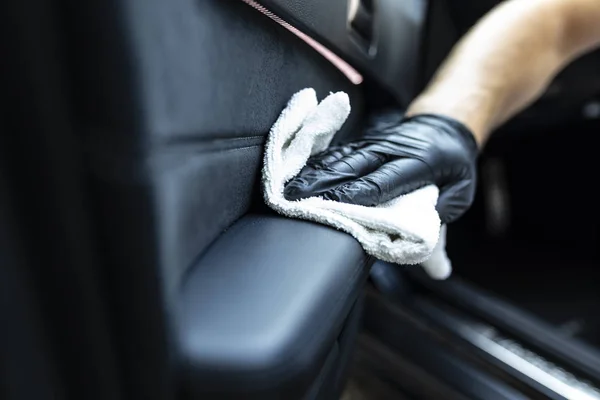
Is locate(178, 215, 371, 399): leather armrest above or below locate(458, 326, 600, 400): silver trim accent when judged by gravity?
above

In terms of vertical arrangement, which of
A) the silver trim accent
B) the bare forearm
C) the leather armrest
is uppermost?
the bare forearm

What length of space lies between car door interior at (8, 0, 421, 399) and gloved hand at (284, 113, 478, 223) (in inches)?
1.9

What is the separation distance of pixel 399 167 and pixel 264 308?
0.22 metres

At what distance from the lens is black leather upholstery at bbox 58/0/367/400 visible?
342mm

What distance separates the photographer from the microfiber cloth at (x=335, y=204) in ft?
1.67

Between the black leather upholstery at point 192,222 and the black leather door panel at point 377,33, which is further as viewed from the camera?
the black leather door panel at point 377,33

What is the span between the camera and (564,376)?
2.80ft

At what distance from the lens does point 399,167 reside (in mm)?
568

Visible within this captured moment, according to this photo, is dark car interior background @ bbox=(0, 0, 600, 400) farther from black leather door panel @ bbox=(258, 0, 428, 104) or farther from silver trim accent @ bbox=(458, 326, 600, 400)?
silver trim accent @ bbox=(458, 326, 600, 400)

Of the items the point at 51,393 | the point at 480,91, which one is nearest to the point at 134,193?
the point at 51,393

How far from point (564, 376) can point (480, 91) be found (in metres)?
0.41

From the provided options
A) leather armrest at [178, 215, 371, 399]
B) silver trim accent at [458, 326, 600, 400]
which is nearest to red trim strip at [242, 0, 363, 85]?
leather armrest at [178, 215, 371, 399]

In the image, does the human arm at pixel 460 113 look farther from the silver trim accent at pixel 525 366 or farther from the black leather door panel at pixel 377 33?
the silver trim accent at pixel 525 366

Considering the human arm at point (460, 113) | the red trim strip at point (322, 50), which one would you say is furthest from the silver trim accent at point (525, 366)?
the red trim strip at point (322, 50)
